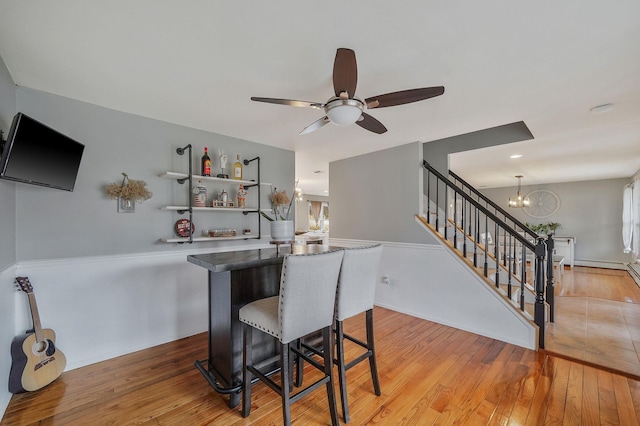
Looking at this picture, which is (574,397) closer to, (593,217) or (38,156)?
(38,156)

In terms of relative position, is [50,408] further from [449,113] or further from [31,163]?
[449,113]

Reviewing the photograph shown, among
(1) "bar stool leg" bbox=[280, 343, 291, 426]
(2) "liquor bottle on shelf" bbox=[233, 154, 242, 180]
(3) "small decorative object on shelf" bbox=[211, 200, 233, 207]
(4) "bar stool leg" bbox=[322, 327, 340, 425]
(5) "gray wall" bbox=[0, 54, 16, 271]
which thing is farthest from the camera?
(2) "liquor bottle on shelf" bbox=[233, 154, 242, 180]

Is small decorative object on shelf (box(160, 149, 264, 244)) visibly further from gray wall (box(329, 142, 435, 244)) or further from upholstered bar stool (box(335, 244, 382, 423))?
upholstered bar stool (box(335, 244, 382, 423))

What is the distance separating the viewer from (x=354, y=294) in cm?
194

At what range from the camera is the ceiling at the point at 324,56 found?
1.40m

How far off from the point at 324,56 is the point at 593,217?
8952mm

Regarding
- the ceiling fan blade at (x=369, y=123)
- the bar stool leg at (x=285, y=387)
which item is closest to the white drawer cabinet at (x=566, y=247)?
the ceiling fan blade at (x=369, y=123)

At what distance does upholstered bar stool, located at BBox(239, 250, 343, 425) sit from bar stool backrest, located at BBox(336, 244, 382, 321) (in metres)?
0.10

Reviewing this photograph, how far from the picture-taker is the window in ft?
34.4

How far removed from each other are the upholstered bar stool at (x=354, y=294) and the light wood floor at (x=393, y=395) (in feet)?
0.86

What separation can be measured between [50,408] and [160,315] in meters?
1.04

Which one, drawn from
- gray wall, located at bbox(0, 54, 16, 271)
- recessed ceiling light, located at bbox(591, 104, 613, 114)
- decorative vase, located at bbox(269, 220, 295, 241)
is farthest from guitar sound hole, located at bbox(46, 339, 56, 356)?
recessed ceiling light, located at bbox(591, 104, 613, 114)

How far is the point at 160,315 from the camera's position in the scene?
2.86 meters

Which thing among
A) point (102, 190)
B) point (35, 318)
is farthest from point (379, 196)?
point (35, 318)
